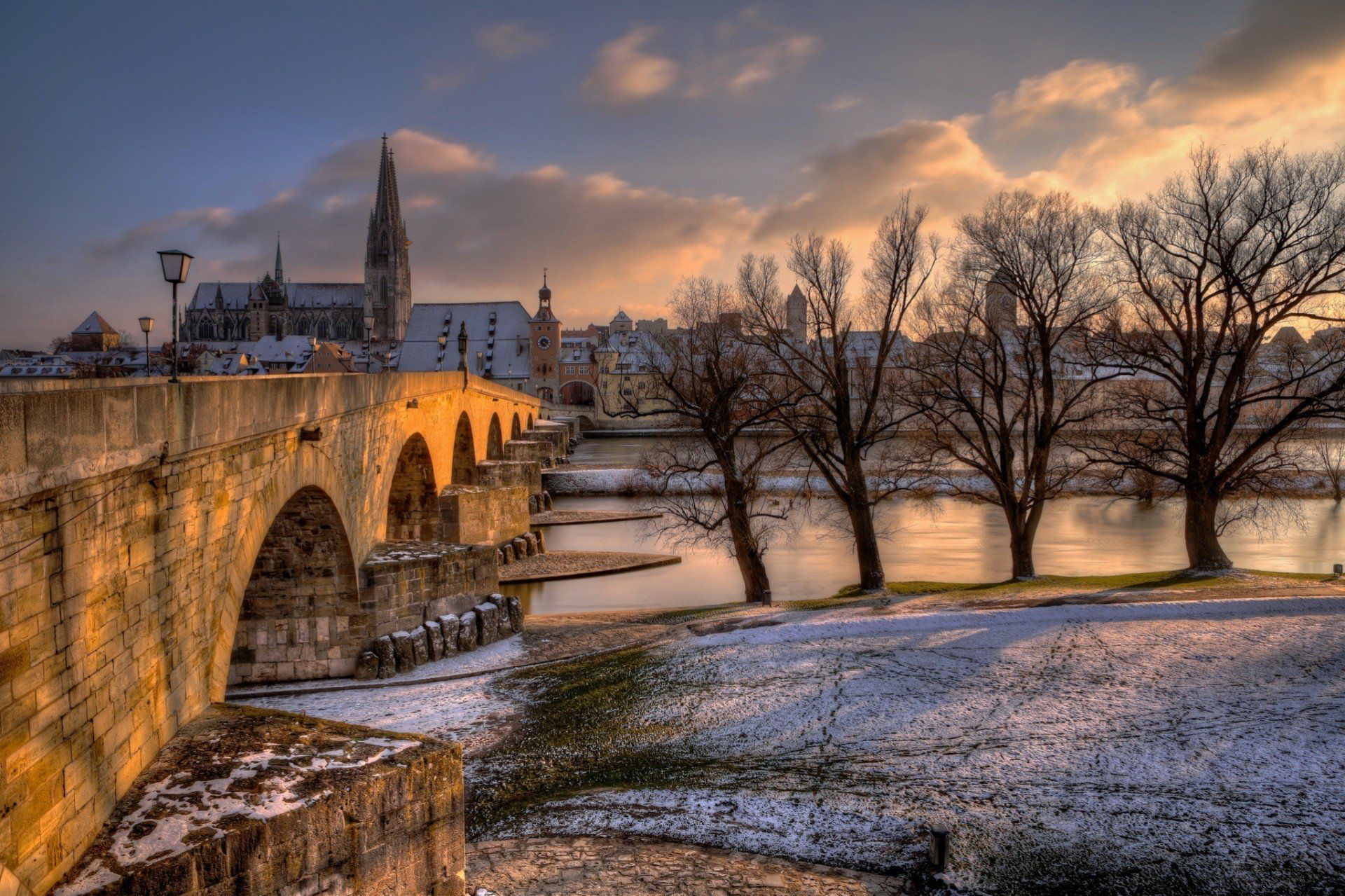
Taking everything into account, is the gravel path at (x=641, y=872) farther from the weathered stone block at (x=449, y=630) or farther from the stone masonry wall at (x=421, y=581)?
the weathered stone block at (x=449, y=630)

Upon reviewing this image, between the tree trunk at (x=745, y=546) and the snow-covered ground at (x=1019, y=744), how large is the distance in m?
4.52

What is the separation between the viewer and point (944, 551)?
2950 cm

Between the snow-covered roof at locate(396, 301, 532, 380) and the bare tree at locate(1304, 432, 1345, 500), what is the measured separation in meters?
68.3

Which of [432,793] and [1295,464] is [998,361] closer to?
[1295,464]

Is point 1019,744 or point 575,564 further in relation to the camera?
point 575,564

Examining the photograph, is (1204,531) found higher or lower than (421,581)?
higher

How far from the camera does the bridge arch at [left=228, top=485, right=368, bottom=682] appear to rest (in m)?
13.3

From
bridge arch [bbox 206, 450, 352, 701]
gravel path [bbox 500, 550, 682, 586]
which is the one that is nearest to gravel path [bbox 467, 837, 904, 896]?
bridge arch [bbox 206, 450, 352, 701]

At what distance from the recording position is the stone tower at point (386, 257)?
132 metres

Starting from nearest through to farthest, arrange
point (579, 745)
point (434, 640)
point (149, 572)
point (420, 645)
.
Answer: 1. point (149, 572)
2. point (579, 745)
3. point (420, 645)
4. point (434, 640)

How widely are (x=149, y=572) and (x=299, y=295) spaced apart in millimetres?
146333

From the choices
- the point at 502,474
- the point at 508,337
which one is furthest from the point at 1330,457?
the point at 508,337

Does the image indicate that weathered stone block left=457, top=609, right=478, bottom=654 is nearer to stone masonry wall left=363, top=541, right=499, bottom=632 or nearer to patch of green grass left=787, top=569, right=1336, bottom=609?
stone masonry wall left=363, top=541, right=499, bottom=632

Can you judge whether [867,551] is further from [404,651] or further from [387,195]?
[387,195]
